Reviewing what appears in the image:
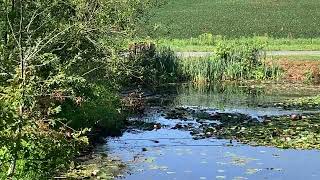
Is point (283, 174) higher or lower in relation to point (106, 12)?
lower

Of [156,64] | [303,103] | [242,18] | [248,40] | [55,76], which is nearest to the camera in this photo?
[55,76]

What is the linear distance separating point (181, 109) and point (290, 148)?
7.00 meters

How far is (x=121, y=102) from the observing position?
20.0m

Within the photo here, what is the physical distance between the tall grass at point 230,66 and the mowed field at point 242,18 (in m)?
18.9

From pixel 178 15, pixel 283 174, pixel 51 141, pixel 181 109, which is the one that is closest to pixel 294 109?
pixel 181 109

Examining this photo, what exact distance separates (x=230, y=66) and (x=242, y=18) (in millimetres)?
34339

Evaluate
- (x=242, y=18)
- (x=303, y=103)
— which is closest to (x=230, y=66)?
(x=303, y=103)

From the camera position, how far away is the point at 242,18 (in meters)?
65.3

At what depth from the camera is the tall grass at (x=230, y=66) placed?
103 feet

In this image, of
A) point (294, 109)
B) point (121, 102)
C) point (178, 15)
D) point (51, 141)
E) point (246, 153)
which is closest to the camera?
point (51, 141)

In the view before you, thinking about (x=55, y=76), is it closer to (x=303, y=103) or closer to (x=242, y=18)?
(x=303, y=103)

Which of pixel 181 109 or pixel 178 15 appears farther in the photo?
pixel 178 15

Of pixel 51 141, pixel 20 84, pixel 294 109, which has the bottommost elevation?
pixel 294 109

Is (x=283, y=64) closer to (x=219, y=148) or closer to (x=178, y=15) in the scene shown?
(x=219, y=148)
